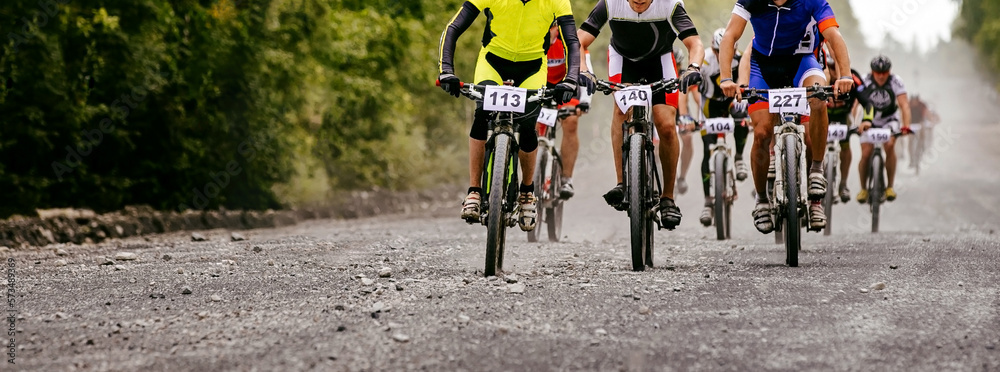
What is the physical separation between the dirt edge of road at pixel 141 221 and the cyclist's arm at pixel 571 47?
638 centimetres

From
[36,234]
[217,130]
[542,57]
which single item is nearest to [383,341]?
[542,57]

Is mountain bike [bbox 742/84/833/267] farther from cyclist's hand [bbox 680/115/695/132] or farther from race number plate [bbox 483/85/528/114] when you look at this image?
cyclist's hand [bbox 680/115/695/132]

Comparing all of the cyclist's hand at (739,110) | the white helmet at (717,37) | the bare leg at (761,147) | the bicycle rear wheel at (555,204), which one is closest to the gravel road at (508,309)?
the bare leg at (761,147)

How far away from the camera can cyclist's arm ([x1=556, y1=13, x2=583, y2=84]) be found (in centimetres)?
690

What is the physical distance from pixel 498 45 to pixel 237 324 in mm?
3165

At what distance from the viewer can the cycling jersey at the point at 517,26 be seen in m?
7.00

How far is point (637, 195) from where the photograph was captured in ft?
22.1

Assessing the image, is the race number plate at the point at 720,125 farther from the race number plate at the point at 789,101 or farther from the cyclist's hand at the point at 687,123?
the race number plate at the point at 789,101

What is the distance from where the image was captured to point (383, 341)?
4418 millimetres

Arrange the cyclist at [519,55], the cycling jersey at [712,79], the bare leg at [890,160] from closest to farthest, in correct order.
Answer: the cyclist at [519,55] < the cycling jersey at [712,79] < the bare leg at [890,160]

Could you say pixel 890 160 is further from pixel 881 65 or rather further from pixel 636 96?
pixel 636 96

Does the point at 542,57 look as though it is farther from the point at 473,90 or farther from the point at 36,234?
the point at 36,234

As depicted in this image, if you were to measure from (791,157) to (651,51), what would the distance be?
4.16 ft

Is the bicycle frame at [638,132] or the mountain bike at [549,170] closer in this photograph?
the bicycle frame at [638,132]
